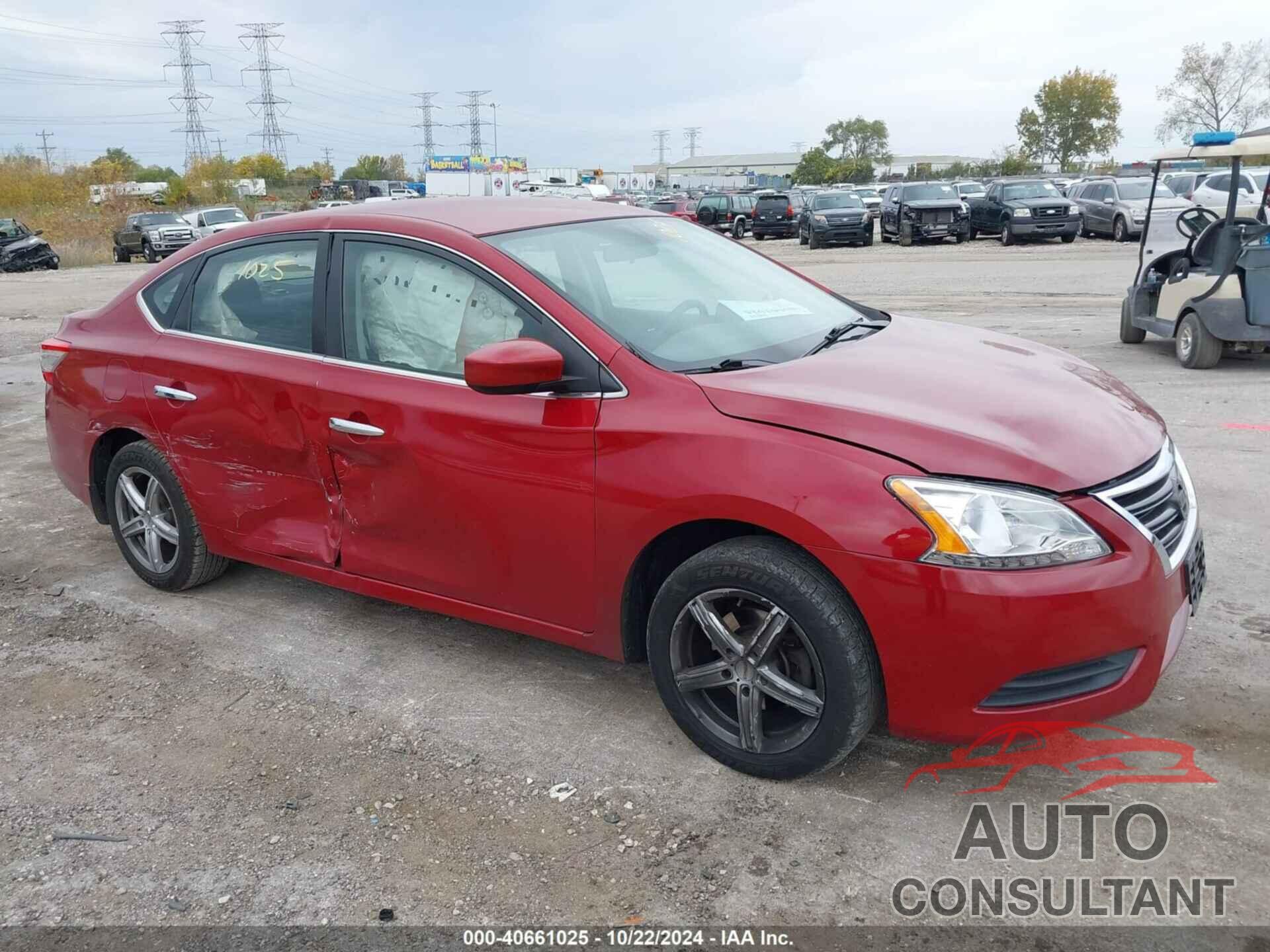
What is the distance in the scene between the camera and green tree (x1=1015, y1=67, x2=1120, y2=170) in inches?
2970

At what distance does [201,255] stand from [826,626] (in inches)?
127

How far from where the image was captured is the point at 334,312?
3906 millimetres

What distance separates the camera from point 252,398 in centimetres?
406

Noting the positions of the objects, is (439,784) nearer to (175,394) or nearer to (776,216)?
(175,394)

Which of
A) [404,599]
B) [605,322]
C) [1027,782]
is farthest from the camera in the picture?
[404,599]

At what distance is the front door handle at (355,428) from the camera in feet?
12.1

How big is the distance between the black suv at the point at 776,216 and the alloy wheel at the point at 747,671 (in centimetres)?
3293

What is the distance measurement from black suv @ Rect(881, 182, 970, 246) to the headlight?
1069 inches

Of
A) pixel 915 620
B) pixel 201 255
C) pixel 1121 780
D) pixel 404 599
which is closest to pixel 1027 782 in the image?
pixel 1121 780

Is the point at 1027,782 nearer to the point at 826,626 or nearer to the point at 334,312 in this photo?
the point at 826,626

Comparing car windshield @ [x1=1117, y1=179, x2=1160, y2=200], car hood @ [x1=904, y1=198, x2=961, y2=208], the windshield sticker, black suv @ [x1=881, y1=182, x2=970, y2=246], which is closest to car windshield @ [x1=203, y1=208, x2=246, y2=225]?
black suv @ [x1=881, y1=182, x2=970, y2=246]

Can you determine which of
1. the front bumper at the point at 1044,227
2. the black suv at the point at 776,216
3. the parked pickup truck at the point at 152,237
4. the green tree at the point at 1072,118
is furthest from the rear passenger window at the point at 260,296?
the green tree at the point at 1072,118

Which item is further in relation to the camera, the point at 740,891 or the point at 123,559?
the point at 123,559

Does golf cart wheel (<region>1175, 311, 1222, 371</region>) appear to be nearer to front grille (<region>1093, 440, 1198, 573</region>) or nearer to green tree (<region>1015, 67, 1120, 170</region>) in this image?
front grille (<region>1093, 440, 1198, 573</region>)
